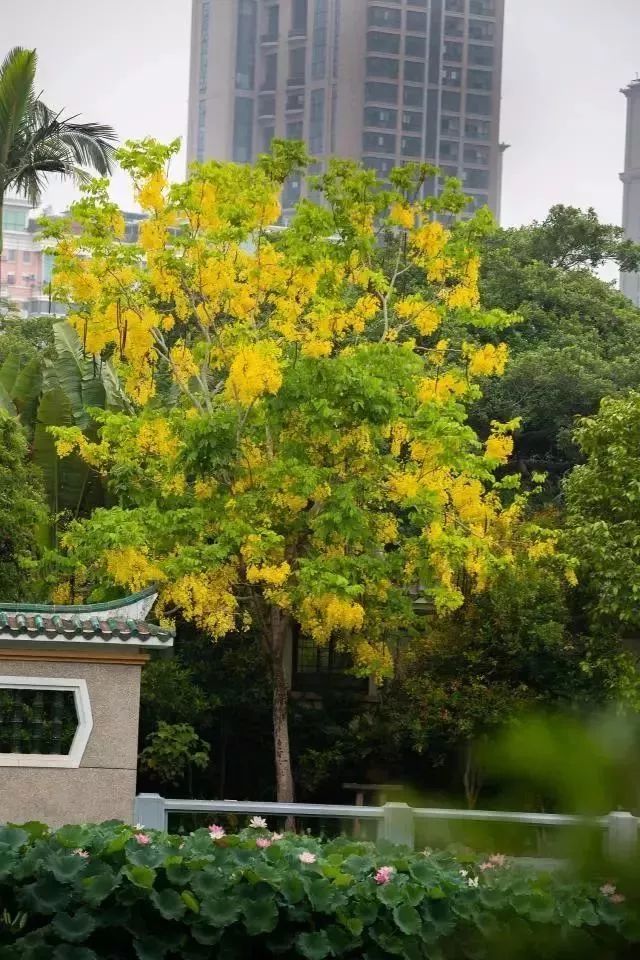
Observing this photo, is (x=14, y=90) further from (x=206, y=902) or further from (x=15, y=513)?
(x=206, y=902)

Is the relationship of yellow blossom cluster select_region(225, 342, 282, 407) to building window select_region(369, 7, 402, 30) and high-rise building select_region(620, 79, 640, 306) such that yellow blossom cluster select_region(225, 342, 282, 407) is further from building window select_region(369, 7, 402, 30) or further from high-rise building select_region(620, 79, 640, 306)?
high-rise building select_region(620, 79, 640, 306)

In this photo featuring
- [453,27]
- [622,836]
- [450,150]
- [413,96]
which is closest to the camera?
[622,836]

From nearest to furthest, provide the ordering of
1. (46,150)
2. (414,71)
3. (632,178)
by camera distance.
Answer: (46,150) < (414,71) < (632,178)

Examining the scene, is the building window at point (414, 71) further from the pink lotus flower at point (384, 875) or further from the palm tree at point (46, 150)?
the pink lotus flower at point (384, 875)

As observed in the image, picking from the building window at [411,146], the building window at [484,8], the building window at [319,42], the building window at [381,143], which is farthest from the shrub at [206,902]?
the building window at [381,143]

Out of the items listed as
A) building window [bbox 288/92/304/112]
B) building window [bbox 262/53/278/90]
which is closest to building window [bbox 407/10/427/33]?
building window [bbox 288/92/304/112]

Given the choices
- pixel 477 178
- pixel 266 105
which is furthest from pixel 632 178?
pixel 266 105

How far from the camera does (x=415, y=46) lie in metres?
26.9

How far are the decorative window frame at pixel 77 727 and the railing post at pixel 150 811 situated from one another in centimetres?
99

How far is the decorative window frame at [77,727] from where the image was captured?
10.7 metres

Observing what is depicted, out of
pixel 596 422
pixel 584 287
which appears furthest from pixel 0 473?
pixel 584 287

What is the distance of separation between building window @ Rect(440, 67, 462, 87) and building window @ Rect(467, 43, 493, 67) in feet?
11.8

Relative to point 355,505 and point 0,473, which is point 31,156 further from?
point 355,505

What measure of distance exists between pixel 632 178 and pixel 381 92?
159ft
